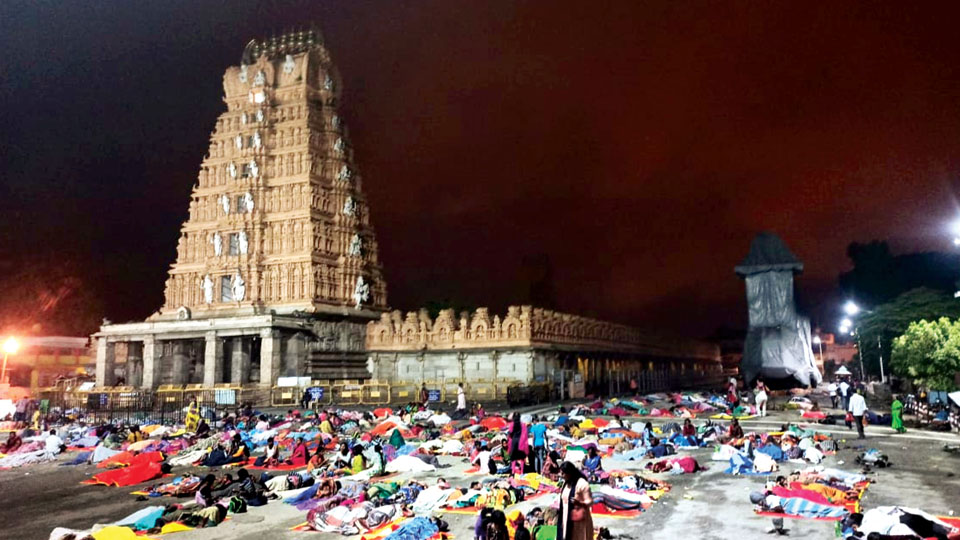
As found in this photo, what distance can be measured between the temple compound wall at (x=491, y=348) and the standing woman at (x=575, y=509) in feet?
112

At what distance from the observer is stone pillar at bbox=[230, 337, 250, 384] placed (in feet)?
160

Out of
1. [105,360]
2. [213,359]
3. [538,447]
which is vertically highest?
[105,360]

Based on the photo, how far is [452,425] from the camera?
2941cm

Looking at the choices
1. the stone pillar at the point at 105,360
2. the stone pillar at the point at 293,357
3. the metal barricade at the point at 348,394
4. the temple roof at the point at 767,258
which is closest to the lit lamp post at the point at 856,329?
the temple roof at the point at 767,258

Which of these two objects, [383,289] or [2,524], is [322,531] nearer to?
[2,524]

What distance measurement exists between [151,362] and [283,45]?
31.2 m

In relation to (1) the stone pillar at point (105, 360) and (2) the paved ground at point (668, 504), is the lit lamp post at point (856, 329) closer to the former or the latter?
(2) the paved ground at point (668, 504)

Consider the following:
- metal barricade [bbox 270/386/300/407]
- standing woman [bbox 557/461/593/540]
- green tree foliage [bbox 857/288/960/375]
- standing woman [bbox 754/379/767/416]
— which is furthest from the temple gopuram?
standing woman [bbox 557/461/593/540]

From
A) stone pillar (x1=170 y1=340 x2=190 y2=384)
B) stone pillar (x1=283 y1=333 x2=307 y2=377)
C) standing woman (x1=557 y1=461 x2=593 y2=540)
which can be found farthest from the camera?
stone pillar (x1=170 y1=340 x2=190 y2=384)

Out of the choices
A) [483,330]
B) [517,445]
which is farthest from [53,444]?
[483,330]

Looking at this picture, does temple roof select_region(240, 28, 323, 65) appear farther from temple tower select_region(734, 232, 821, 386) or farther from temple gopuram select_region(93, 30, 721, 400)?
temple tower select_region(734, 232, 821, 386)

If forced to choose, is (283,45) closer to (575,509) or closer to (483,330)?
(483,330)

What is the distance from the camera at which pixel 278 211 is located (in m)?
53.1

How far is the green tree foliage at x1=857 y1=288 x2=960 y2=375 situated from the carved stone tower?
1581 inches
